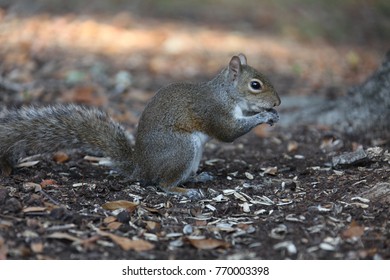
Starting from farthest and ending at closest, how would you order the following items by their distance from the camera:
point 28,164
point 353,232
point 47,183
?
point 28,164 < point 47,183 < point 353,232

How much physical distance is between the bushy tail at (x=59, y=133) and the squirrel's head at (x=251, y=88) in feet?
2.74

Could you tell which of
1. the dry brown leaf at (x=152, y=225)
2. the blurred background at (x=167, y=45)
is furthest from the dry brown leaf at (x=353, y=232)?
the blurred background at (x=167, y=45)

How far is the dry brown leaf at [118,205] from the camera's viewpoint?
10.9ft

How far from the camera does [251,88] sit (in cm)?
403

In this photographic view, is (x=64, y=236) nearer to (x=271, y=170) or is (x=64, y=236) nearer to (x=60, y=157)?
(x=60, y=157)

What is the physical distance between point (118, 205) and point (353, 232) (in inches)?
50.5

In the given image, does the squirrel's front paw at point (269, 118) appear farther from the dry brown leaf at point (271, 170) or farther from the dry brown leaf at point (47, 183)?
the dry brown leaf at point (47, 183)

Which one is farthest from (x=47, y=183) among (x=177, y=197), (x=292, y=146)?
(x=292, y=146)

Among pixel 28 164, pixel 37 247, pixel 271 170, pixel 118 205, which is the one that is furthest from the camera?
pixel 271 170

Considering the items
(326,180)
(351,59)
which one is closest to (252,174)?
(326,180)

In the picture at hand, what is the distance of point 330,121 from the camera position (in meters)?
5.34

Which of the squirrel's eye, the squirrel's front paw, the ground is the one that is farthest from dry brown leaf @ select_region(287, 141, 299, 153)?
the squirrel's eye

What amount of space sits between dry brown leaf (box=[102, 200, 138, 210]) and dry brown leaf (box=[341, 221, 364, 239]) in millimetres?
1162

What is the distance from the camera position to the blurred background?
20.4 feet
